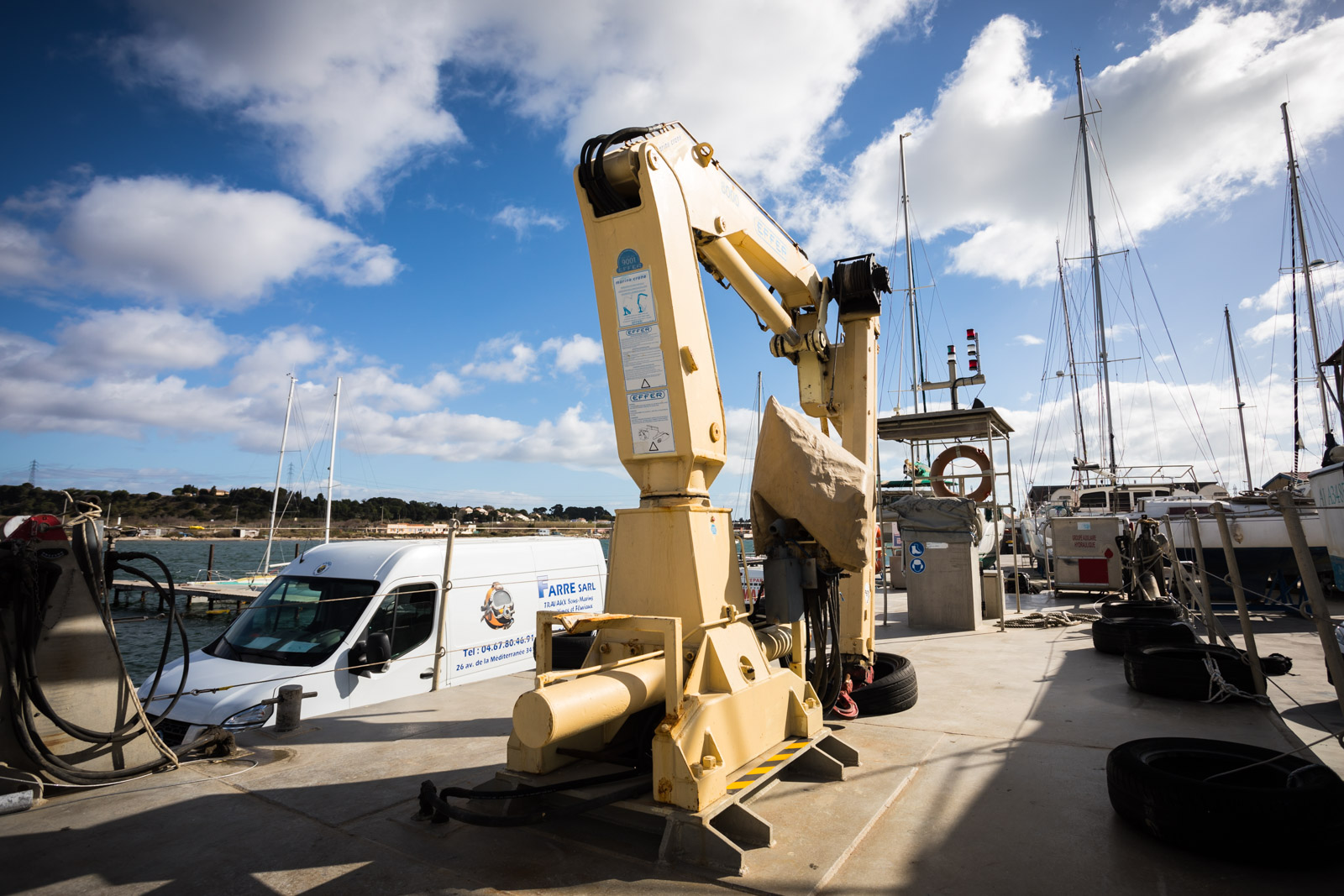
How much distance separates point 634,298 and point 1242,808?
410 centimetres

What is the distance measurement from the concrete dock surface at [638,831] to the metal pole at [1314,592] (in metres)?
1.06

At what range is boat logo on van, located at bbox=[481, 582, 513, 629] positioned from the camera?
26.6 feet

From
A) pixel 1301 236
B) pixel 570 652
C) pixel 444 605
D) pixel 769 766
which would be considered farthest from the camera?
pixel 1301 236

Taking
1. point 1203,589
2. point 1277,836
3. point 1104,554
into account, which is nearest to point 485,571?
point 1277,836

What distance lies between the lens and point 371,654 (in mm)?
6387

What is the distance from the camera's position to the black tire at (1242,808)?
301 centimetres

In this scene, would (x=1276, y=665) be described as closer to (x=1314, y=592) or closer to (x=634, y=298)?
(x=1314, y=592)

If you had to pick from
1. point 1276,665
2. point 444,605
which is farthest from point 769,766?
point 1276,665

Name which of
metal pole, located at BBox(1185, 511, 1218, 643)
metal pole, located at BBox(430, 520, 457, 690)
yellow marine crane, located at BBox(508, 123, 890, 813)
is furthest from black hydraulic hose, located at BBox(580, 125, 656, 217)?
metal pole, located at BBox(1185, 511, 1218, 643)

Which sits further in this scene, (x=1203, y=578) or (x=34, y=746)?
(x=1203, y=578)

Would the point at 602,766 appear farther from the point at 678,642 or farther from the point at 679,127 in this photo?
the point at 679,127

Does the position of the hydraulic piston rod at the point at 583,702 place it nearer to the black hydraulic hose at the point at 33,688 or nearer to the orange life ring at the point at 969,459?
the black hydraulic hose at the point at 33,688

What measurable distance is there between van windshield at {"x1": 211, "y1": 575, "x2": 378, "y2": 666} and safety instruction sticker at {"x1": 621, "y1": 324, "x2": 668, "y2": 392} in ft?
13.4

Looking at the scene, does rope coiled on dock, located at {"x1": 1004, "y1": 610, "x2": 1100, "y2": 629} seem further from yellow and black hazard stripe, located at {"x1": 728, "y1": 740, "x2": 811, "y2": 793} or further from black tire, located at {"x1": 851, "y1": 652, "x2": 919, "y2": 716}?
yellow and black hazard stripe, located at {"x1": 728, "y1": 740, "x2": 811, "y2": 793}
